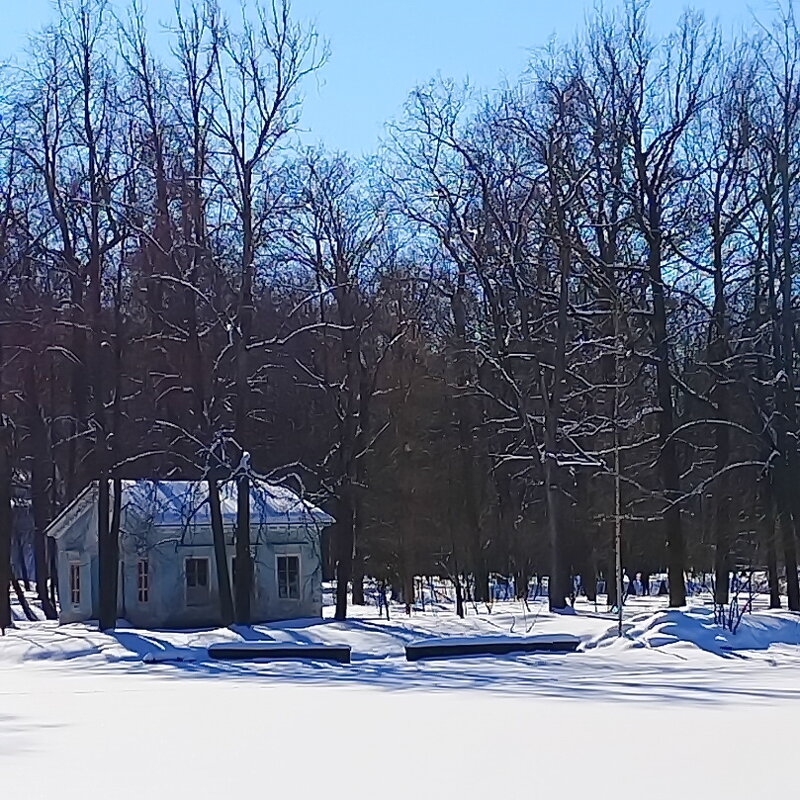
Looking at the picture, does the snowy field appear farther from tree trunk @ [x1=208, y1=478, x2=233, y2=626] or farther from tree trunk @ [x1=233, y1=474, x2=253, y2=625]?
tree trunk @ [x1=208, y1=478, x2=233, y2=626]

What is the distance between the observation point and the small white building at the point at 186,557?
32344mm

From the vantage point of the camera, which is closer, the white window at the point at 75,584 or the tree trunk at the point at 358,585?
the white window at the point at 75,584

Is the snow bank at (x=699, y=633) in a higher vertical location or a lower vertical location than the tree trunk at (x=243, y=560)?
lower

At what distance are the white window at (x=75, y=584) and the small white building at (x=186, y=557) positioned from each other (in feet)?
0.09

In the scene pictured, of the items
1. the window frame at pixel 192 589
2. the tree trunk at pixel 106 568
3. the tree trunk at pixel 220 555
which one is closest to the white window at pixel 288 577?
the window frame at pixel 192 589

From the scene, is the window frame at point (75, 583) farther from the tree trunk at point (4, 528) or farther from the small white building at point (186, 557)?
the tree trunk at point (4, 528)

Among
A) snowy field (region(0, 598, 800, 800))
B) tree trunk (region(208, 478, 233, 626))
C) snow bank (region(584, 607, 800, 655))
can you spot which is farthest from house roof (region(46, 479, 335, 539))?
snow bank (region(584, 607, 800, 655))

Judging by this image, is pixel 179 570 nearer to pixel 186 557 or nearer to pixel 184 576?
pixel 184 576

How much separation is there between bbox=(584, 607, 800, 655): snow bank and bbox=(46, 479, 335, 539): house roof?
9.33 metres

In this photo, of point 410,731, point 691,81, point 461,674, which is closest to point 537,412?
point 691,81

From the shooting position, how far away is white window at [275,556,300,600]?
108ft

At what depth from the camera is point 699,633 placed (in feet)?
80.6

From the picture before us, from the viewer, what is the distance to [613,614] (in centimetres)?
3203

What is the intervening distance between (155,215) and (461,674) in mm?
15110
